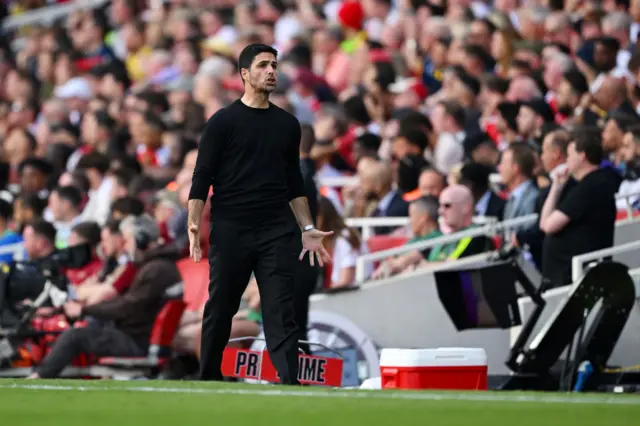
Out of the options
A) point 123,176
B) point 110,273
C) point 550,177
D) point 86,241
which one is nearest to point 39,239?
point 86,241

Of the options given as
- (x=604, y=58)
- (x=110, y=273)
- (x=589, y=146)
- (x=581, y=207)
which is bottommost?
(x=110, y=273)

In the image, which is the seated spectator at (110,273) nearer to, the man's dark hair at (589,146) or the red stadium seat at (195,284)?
the red stadium seat at (195,284)

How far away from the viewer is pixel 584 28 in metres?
17.6

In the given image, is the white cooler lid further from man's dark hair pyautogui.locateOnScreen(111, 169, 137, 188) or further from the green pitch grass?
man's dark hair pyautogui.locateOnScreen(111, 169, 137, 188)

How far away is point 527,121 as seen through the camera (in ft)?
50.3

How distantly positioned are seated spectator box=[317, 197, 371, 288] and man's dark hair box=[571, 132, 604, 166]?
2.36m

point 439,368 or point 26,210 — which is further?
point 26,210

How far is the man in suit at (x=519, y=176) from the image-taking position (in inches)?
537

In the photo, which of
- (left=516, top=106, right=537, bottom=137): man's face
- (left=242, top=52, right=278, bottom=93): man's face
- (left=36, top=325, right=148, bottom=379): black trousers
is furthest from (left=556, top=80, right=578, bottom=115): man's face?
(left=242, top=52, right=278, bottom=93): man's face

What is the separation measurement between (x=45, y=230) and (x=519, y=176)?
15.5 feet

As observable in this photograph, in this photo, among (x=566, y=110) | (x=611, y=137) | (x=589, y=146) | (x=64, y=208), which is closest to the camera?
(x=589, y=146)

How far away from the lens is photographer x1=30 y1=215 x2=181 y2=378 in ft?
45.5

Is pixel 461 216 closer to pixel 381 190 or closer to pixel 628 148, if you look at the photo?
pixel 628 148

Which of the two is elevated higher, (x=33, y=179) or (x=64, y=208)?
(x=33, y=179)
